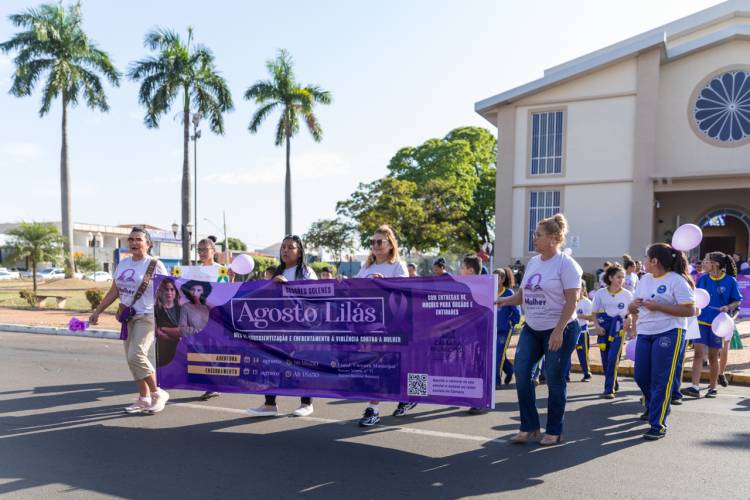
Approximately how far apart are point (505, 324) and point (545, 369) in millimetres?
2819

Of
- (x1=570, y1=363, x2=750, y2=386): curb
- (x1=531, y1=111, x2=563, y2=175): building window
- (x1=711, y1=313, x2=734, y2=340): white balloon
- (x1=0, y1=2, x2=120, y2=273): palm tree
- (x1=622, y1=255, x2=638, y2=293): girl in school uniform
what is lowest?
(x1=570, y1=363, x2=750, y2=386): curb

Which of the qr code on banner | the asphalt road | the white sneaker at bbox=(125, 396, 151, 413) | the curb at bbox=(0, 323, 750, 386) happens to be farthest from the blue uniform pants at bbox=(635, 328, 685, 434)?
the white sneaker at bbox=(125, 396, 151, 413)

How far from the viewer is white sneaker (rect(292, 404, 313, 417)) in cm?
607

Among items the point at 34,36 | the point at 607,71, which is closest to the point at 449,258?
the point at 607,71

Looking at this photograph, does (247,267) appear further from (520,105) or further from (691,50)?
(691,50)

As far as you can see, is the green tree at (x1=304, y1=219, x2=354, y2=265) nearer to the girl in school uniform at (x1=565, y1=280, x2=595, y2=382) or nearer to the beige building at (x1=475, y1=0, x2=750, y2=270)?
the beige building at (x1=475, y1=0, x2=750, y2=270)

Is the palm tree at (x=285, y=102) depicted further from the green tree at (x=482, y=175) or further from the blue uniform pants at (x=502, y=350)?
the blue uniform pants at (x=502, y=350)

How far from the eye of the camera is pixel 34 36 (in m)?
30.7

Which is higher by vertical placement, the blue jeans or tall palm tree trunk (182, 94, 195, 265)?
tall palm tree trunk (182, 94, 195, 265)

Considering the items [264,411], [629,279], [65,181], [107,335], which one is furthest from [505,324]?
[65,181]

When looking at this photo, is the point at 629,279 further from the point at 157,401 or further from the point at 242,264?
the point at 157,401

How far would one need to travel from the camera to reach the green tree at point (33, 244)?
24.6m

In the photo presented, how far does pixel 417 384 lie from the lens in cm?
517

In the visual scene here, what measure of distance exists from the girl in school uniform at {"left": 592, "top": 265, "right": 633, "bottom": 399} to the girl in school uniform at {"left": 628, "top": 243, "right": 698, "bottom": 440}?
1776 mm
